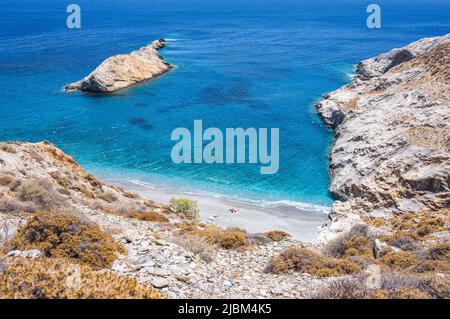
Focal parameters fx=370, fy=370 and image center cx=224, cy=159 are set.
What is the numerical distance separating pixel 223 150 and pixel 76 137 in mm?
21321


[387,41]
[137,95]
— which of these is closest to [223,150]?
[137,95]

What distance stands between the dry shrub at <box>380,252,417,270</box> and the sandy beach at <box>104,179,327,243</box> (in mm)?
13032

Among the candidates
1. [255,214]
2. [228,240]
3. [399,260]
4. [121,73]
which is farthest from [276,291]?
[121,73]

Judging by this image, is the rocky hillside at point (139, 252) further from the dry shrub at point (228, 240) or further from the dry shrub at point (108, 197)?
the dry shrub at point (108, 197)

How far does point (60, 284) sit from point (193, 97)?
61.0m

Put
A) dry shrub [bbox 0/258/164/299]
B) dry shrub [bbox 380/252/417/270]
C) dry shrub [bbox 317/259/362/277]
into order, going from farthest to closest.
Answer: dry shrub [bbox 380/252/417/270] → dry shrub [bbox 317/259/362/277] → dry shrub [bbox 0/258/164/299]

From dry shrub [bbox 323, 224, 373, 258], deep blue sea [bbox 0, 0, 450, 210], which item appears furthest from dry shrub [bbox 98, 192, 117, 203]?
dry shrub [bbox 323, 224, 373, 258]

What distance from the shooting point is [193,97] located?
67688mm

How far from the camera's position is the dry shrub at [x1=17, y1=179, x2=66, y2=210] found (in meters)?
18.8

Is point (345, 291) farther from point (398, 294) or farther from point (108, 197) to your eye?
point (108, 197)

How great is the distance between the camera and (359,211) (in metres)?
32.4

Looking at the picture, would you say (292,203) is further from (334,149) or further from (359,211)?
(334,149)

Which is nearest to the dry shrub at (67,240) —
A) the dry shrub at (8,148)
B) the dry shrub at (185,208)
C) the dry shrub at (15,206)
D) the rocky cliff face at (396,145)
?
the dry shrub at (15,206)

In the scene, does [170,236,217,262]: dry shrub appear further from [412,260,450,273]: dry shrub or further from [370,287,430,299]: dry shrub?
[412,260,450,273]: dry shrub
